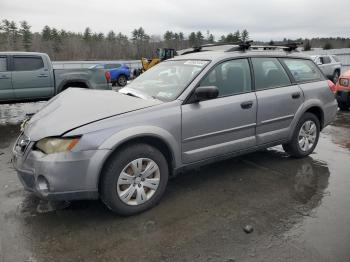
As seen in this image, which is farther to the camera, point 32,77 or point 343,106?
point 343,106

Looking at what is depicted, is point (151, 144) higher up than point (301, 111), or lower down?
lower down

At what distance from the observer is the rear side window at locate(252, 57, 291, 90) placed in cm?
446

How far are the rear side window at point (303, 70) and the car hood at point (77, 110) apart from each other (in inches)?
94.1

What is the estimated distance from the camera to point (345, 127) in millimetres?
7598

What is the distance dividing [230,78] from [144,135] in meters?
1.51

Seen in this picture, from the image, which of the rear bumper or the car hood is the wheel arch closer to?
the car hood

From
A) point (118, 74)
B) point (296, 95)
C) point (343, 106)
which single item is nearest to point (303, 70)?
point (296, 95)

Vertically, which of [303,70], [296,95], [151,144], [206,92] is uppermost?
[303,70]

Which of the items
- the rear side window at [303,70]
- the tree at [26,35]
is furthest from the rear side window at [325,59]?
the tree at [26,35]

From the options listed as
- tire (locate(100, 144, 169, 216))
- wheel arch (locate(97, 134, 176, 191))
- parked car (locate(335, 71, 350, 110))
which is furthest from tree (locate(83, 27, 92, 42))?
tire (locate(100, 144, 169, 216))

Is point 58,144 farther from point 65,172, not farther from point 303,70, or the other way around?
point 303,70

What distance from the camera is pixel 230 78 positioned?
13.8 ft

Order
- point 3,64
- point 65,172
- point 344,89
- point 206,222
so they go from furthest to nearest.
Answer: point 344,89 → point 3,64 → point 206,222 → point 65,172

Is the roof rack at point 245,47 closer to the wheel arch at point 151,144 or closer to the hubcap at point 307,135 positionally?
the hubcap at point 307,135
